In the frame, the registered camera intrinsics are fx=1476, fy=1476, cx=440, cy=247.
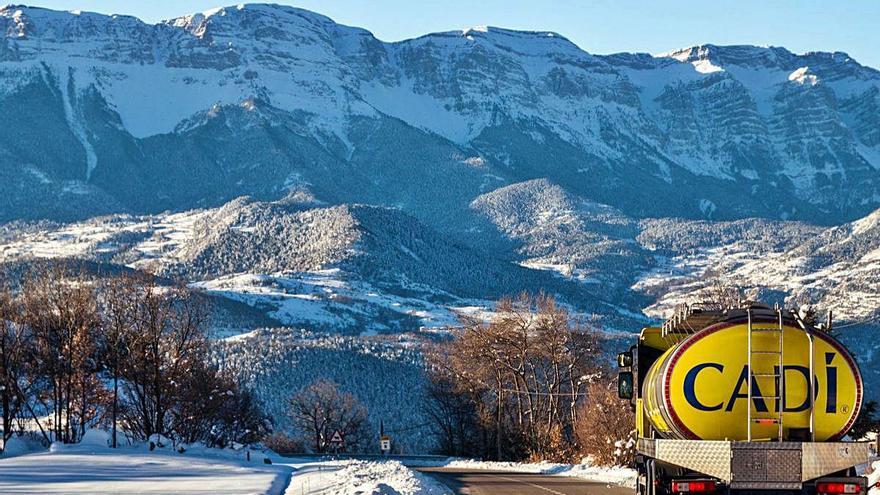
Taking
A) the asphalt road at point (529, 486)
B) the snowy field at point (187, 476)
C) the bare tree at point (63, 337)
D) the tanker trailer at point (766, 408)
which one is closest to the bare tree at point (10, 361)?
the bare tree at point (63, 337)

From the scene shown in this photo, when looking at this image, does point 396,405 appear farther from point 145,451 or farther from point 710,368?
point 710,368

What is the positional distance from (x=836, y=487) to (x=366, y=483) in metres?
19.0

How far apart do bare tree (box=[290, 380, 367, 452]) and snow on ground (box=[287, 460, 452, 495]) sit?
80.4 m

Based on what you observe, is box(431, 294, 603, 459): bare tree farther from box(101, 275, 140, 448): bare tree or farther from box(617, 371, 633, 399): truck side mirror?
box(617, 371, 633, 399): truck side mirror

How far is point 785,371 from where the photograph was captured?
968 inches

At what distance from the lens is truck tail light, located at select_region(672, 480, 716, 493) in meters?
25.0

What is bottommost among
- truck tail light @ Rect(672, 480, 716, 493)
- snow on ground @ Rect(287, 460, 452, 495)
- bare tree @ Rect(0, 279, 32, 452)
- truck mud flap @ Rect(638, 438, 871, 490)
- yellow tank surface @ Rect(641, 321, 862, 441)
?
snow on ground @ Rect(287, 460, 452, 495)

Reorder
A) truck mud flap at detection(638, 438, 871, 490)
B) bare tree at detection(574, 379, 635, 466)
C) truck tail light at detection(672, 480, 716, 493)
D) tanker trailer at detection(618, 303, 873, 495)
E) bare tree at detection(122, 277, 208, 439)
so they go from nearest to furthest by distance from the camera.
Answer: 1. truck mud flap at detection(638, 438, 871, 490)
2. tanker trailer at detection(618, 303, 873, 495)
3. truck tail light at detection(672, 480, 716, 493)
4. bare tree at detection(574, 379, 635, 466)
5. bare tree at detection(122, 277, 208, 439)

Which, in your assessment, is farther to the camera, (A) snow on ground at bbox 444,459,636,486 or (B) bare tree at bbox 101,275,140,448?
(B) bare tree at bbox 101,275,140,448

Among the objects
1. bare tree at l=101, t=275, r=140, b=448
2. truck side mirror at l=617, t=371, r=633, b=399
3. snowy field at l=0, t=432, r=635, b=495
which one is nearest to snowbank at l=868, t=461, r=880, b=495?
truck side mirror at l=617, t=371, r=633, b=399

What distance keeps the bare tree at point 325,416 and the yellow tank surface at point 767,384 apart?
106917 mm

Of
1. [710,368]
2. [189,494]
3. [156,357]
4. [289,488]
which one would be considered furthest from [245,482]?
[156,357]

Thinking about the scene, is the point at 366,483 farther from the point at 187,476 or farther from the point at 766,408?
the point at 766,408

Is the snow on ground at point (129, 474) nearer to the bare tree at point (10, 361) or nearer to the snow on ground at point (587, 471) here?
the bare tree at point (10, 361)
